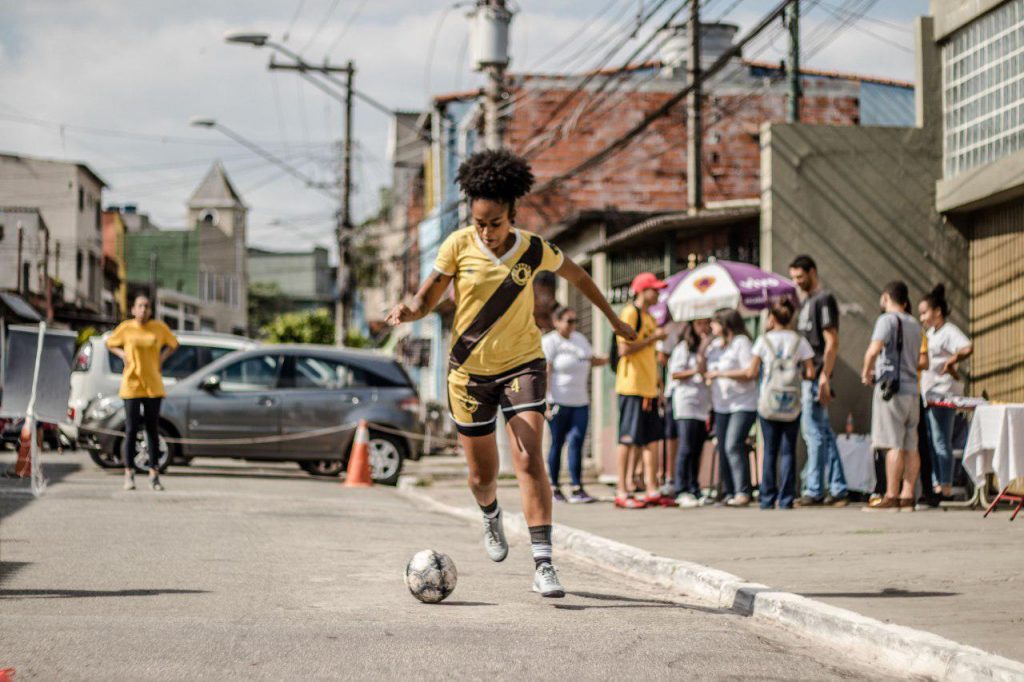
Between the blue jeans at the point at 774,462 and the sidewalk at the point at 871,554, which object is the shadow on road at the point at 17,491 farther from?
the blue jeans at the point at 774,462

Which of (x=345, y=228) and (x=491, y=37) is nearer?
(x=491, y=37)

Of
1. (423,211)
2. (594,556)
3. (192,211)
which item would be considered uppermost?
(192,211)

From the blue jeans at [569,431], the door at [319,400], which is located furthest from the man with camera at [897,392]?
the door at [319,400]

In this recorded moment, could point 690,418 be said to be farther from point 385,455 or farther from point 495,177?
point 495,177

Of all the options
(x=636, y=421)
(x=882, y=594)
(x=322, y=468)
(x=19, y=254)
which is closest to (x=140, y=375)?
(x=636, y=421)

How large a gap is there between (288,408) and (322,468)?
173 centimetres

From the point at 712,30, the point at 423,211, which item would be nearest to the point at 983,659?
the point at 712,30

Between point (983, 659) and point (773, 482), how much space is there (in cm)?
706

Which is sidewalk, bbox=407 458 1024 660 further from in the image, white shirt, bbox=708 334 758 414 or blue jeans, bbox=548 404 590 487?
white shirt, bbox=708 334 758 414

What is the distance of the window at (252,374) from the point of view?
56.5 ft

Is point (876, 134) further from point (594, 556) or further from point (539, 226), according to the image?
point (539, 226)

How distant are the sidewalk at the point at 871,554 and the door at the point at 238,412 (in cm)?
547

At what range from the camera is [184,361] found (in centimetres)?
1936

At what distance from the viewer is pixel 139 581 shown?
679 cm
